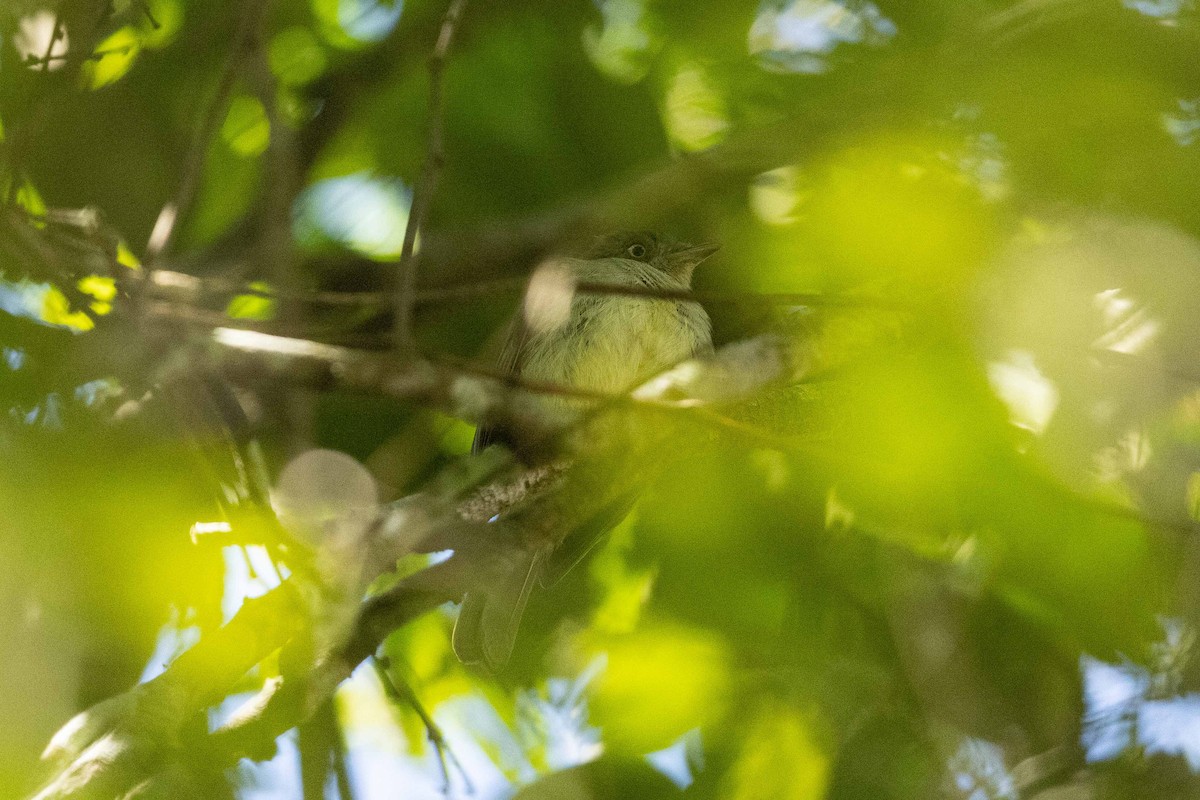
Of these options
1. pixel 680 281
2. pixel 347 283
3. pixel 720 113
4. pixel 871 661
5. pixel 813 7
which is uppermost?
pixel 813 7

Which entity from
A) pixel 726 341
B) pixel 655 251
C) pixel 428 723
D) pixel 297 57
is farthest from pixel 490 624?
pixel 297 57

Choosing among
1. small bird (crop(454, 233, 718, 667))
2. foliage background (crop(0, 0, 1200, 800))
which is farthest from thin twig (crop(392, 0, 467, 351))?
small bird (crop(454, 233, 718, 667))

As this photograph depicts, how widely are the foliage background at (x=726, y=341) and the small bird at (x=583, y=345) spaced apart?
19cm

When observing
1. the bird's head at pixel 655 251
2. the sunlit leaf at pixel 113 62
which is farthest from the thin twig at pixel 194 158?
the bird's head at pixel 655 251

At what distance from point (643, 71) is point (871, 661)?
2.42 metres

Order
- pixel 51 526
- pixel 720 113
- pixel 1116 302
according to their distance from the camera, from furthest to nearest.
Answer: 1. pixel 720 113
2. pixel 1116 302
3. pixel 51 526

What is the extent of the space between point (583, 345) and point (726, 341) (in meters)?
0.75

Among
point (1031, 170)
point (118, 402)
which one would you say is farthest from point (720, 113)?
point (118, 402)

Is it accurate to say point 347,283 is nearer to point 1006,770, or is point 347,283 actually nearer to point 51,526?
point 51,526

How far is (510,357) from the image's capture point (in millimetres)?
5023

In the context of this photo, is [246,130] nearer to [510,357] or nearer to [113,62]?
[113,62]

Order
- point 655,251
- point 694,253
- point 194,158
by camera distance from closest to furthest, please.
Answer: point 194,158, point 694,253, point 655,251

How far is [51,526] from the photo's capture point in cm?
293

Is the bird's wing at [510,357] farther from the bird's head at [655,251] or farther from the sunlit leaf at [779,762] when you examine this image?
the sunlit leaf at [779,762]
